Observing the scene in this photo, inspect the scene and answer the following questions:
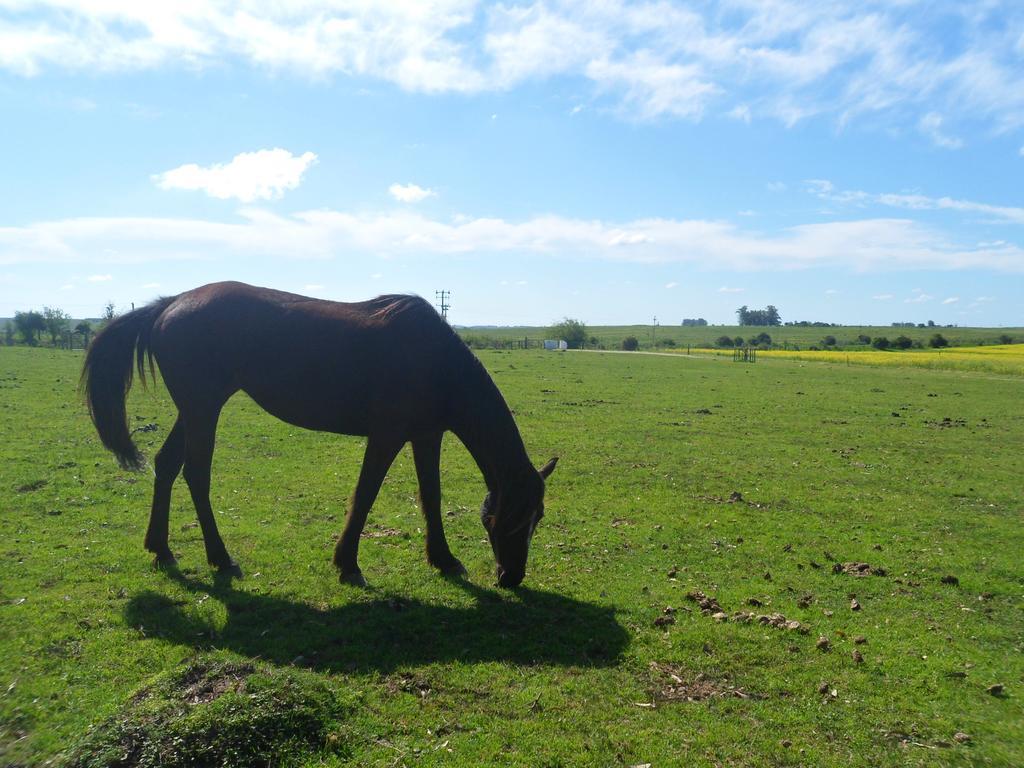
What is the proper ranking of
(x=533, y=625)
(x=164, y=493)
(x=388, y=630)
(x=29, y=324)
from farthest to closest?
1. (x=29, y=324)
2. (x=164, y=493)
3. (x=533, y=625)
4. (x=388, y=630)

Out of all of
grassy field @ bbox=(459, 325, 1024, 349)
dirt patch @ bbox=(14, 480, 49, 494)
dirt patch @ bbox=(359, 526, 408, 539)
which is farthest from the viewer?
grassy field @ bbox=(459, 325, 1024, 349)

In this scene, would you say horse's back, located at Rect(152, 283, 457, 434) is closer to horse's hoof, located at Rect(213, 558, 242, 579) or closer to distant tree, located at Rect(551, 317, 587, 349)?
horse's hoof, located at Rect(213, 558, 242, 579)

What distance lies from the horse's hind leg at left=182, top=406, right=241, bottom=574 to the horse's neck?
2.58m

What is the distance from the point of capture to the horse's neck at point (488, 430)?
6406mm

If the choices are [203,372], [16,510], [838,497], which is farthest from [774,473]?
[16,510]

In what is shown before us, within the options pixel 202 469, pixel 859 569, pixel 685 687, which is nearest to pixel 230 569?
pixel 202 469

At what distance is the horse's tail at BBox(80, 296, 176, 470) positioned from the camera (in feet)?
22.1

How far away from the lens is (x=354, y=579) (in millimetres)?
6453

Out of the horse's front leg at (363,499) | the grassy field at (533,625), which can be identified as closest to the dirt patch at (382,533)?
the grassy field at (533,625)

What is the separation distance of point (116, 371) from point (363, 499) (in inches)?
121

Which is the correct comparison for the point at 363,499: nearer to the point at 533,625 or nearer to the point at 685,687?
the point at 533,625

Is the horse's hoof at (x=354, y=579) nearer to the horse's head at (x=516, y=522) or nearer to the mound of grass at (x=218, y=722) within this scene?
the horse's head at (x=516, y=522)

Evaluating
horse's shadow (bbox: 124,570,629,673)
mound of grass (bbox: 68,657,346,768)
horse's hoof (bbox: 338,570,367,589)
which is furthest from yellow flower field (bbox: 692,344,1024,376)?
mound of grass (bbox: 68,657,346,768)

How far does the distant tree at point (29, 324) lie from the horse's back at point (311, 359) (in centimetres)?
7544
